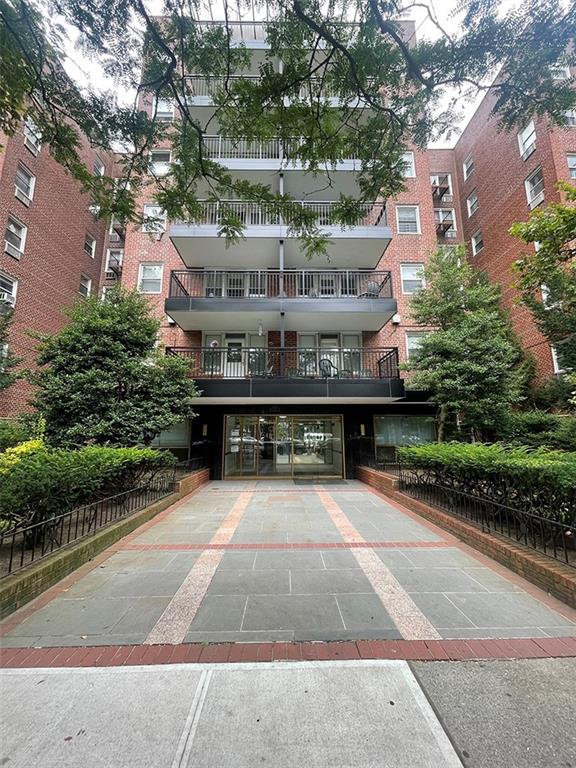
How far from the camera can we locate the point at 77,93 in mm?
3650

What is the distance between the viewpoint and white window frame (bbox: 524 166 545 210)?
13734 millimetres

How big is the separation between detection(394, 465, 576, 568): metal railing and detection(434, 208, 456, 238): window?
1611cm

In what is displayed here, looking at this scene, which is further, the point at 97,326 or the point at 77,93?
the point at 97,326

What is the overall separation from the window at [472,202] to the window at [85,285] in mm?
20115

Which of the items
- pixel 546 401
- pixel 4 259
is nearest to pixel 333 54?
pixel 546 401

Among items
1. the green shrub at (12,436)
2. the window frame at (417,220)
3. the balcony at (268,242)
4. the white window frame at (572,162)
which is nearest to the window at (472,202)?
the white window frame at (572,162)

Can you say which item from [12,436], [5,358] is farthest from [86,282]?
[12,436]

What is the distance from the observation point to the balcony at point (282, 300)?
1156cm

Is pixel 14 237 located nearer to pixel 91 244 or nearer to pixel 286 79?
pixel 91 244

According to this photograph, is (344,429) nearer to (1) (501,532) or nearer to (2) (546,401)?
(2) (546,401)

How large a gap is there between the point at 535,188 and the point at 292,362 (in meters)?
12.5

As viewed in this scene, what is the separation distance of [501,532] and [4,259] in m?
16.8

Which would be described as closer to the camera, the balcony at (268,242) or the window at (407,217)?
the balcony at (268,242)

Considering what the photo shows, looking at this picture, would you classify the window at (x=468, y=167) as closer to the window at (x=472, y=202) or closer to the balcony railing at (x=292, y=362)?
the window at (x=472, y=202)
